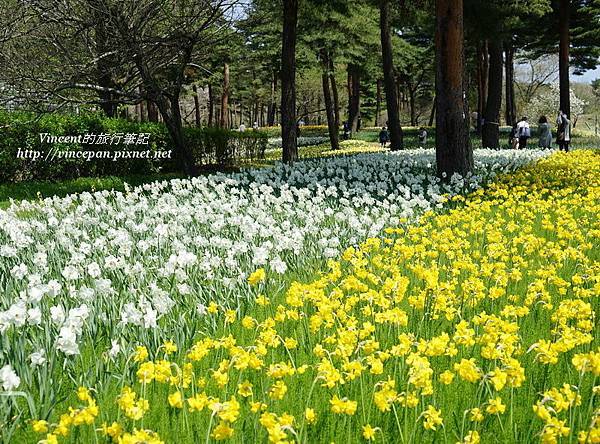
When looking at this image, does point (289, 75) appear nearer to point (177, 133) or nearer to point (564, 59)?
point (177, 133)

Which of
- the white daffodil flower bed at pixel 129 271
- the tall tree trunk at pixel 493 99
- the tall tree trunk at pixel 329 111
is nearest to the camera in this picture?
the white daffodil flower bed at pixel 129 271

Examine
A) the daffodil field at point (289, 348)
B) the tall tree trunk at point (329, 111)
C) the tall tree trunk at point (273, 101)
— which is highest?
the tall tree trunk at point (273, 101)

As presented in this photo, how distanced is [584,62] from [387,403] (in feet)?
144

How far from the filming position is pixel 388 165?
12648 millimetres

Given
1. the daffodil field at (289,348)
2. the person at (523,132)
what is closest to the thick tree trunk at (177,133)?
the daffodil field at (289,348)

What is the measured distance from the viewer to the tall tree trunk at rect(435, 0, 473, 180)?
36.3ft

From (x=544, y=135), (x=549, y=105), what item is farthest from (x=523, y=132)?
(x=549, y=105)

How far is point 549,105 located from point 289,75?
2030 inches

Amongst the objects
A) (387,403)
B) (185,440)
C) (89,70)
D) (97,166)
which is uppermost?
(89,70)

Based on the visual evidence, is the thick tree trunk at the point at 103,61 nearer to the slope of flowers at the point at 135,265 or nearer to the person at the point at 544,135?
the slope of flowers at the point at 135,265

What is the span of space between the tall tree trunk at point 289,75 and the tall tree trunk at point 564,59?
13.2m

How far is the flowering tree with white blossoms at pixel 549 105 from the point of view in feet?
193

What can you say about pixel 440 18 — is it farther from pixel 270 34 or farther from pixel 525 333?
pixel 270 34

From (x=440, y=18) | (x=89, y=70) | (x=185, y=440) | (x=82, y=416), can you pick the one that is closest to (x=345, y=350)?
(x=185, y=440)
